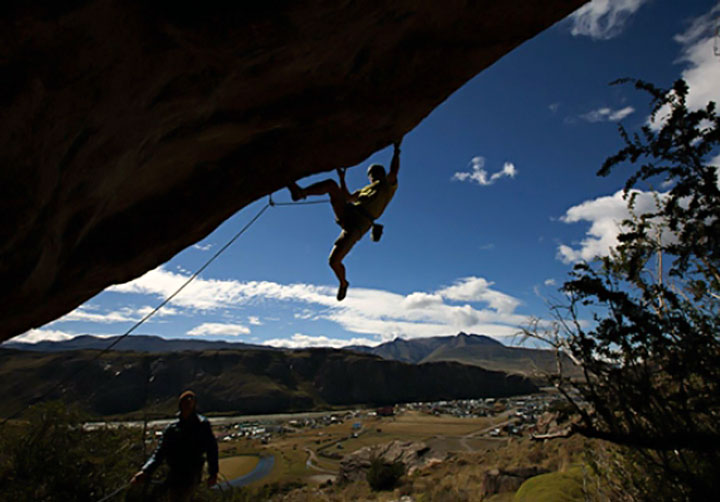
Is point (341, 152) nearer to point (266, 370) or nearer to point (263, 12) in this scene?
point (263, 12)

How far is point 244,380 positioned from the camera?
13550 cm

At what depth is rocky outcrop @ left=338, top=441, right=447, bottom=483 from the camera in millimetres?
28750

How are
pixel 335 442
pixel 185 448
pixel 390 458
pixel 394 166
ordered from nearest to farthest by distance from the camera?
pixel 185 448, pixel 394 166, pixel 390 458, pixel 335 442

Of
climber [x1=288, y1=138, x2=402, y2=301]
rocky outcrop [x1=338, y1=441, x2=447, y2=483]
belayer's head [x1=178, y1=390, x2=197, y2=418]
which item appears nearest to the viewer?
belayer's head [x1=178, y1=390, x2=197, y2=418]

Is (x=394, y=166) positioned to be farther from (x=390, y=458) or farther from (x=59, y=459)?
(x=390, y=458)

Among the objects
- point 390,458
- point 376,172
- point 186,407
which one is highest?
point 376,172

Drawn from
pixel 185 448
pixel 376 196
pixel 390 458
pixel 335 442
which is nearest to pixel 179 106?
pixel 376 196

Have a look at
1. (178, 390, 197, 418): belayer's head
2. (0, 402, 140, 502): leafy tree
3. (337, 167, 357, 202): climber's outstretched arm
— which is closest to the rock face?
(337, 167, 357, 202): climber's outstretched arm

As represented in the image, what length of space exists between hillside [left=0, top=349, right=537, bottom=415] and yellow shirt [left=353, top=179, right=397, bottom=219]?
109 metres

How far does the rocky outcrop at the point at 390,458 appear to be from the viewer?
28.8 m

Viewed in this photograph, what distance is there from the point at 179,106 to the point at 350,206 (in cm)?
351

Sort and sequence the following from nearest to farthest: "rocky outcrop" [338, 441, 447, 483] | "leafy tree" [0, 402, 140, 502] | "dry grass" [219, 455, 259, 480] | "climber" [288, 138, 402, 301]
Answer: "climber" [288, 138, 402, 301], "leafy tree" [0, 402, 140, 502], "rocky outcrop" [338, 441, 447, 483], "dry grass" [219, 455, 259, 480]

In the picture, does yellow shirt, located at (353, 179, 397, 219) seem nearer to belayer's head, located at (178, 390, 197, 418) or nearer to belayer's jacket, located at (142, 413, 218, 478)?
belayer's head, located at (178, 390, 197, 418)

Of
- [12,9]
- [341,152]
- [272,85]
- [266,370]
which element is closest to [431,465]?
[341,152]
